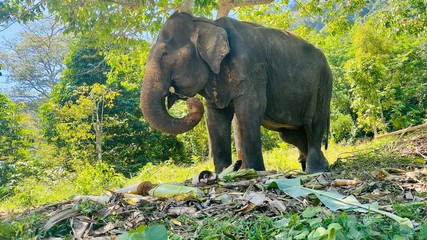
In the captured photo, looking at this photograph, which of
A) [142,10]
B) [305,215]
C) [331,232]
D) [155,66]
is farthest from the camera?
[142,10]

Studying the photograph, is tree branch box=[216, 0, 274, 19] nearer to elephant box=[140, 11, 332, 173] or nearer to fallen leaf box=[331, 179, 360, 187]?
elephant box=[140, 11, 332, 173]

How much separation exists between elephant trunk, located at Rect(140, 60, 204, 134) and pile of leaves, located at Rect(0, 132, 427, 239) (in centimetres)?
106

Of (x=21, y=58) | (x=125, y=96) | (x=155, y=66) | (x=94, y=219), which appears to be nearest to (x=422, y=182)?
(x=94, y=219)

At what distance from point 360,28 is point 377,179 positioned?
19.1 meters

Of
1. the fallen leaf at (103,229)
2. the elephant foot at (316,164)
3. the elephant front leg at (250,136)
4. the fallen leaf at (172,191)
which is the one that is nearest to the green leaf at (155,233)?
the fallen leaf at (103,229)

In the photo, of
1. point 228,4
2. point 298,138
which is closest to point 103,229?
point 298,138

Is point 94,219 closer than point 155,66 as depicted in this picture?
Yes

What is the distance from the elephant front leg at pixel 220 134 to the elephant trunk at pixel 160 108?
0.92 m

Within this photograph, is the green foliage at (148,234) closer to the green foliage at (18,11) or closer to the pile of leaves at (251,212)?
the pile of leaves at (251,212)

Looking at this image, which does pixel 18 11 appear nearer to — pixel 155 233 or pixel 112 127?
pixel 155 233

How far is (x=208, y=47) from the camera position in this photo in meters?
5.64

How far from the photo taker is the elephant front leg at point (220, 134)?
6.19 m

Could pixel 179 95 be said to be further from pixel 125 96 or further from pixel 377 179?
pixel 125 96

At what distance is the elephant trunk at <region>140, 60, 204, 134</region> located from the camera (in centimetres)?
525
